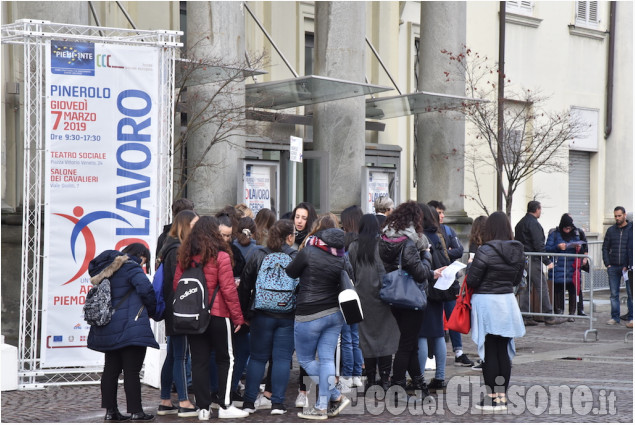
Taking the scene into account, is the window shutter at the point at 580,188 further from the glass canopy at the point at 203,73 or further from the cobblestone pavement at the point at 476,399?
the cobblestone pavement at the point at 476,399

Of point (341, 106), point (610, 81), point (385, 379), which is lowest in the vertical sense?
point (385, 379)

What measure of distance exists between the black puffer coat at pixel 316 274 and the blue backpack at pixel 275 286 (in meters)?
0.14

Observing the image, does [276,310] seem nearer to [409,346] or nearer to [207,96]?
[409,346]

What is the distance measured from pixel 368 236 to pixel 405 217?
39 centimetres

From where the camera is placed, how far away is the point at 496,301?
9320 millimetres

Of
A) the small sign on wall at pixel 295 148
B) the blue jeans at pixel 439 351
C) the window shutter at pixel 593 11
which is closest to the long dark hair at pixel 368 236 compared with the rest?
the blue jeans at pixel 439 351

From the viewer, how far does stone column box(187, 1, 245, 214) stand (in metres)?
15.6

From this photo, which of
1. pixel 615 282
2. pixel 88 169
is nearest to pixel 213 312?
pixel 88 169

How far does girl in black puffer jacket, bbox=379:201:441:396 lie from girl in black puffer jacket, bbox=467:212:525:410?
0.58m

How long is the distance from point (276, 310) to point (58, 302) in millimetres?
2892

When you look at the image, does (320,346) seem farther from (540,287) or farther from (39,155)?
(540,287)

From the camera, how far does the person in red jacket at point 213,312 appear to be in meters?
8.84

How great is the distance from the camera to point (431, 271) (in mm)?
10148

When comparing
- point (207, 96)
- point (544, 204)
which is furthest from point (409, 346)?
point (544, 204)
